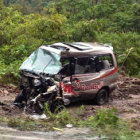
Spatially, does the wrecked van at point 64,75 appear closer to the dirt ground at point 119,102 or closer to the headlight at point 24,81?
the headlight at point 24,81

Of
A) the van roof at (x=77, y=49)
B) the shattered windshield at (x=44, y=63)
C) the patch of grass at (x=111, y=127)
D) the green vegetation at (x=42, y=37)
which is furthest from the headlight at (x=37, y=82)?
the green vegetation at (x=42, y=37)

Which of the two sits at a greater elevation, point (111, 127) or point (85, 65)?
point (85, 65)

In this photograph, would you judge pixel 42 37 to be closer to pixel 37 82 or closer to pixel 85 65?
pixel 85 65

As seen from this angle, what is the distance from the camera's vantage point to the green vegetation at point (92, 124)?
6.87m

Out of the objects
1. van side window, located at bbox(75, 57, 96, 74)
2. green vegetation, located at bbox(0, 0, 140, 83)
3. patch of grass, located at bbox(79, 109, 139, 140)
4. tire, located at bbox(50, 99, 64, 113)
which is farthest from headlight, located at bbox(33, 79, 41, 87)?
green vegetation, located at bbox(0, 0, 140, 83)

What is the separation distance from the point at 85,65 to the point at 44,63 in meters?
1.30

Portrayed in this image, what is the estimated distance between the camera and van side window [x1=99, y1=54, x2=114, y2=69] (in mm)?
10409

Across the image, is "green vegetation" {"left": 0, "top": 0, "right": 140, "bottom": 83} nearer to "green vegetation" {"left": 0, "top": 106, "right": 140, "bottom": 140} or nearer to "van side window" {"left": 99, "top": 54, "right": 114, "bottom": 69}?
"van side window" {"left": 99, "top": 54, "right": 114, "bottom": 69}

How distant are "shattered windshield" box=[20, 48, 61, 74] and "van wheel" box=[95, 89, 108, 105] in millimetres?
2013

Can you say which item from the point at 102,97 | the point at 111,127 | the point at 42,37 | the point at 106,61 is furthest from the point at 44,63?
the point at 42,37

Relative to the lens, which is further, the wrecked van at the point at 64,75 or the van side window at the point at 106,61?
the van side window at the point at 106,61

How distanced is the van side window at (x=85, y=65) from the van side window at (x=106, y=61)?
470mm

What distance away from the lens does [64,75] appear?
366 inches

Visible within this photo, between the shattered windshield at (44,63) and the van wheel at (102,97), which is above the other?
the shattered windshield at (44,63)
